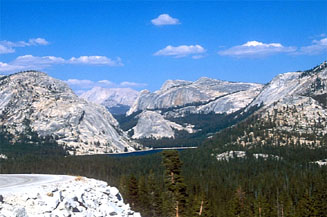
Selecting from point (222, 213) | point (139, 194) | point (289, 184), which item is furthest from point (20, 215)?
point (289, 184)

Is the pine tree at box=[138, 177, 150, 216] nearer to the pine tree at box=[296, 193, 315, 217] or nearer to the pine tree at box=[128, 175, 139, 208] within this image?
the pine tree at box=[128, 175, 139, 208]

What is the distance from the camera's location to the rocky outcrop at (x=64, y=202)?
35.8m

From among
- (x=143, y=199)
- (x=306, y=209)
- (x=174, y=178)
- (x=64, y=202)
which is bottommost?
(x=306, y=209)

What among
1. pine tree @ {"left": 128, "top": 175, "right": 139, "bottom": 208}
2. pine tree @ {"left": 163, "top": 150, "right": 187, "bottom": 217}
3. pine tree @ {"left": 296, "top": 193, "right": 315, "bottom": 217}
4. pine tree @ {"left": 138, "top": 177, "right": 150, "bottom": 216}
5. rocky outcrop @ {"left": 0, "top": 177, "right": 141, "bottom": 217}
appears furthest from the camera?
pine tree @ {"left": 296, "top": 193, "right": 315, "bottom": 217}

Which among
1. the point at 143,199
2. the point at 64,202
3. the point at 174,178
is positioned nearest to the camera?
the point at 64,202

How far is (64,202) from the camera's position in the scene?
38.8m

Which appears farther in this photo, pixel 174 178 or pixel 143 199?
pixel 143 199

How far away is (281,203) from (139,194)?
46828mm

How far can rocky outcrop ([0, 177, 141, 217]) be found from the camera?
35781mm

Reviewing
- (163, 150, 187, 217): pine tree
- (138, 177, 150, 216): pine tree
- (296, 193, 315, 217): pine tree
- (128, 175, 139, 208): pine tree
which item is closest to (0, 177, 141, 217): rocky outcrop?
(163, 150, 187, 217): pine tree

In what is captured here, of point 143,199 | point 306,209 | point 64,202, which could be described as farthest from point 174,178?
point 306,209

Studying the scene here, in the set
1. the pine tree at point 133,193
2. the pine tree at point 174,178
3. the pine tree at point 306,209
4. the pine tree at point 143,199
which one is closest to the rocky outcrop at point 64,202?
the pine tree at point 174,178

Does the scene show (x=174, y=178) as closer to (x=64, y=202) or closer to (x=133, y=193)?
(x=64, y=202)

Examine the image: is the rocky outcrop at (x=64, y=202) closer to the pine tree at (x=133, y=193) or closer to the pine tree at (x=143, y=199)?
the pine tree at (x=143, y=199)
